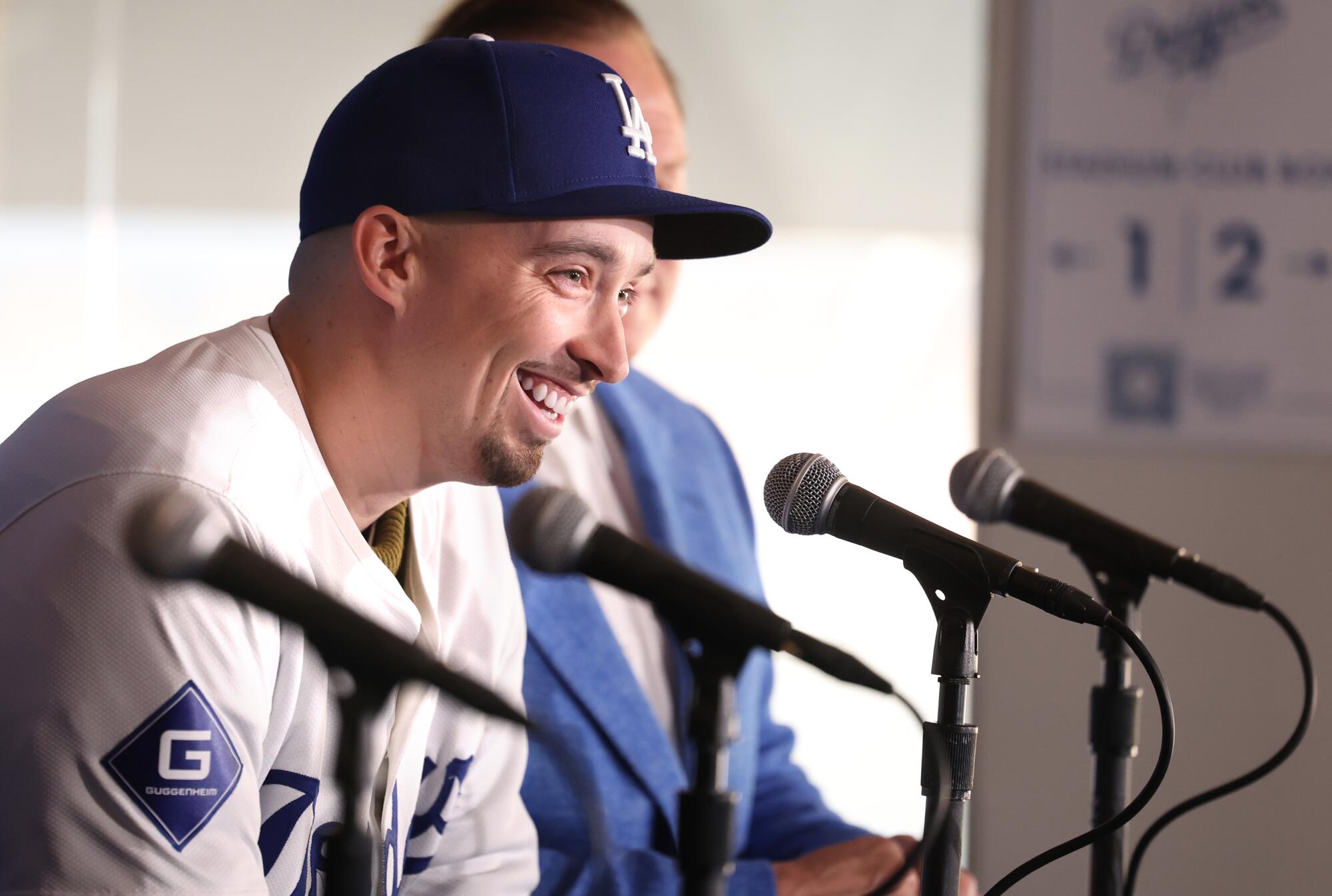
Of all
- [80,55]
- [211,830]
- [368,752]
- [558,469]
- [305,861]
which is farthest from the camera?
[80,55]

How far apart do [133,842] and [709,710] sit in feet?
1.52

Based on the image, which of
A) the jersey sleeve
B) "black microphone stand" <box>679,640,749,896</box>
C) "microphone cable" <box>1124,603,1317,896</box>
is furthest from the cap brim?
"microphone cable" <box>1124,603,1317,896</box>

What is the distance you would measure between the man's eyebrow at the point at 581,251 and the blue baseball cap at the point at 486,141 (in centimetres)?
3

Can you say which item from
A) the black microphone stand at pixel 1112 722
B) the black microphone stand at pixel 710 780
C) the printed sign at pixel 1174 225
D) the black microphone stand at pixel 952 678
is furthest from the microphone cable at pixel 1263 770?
the printed sign at pixel 1174 225

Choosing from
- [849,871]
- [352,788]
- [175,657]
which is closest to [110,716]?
[175,657]

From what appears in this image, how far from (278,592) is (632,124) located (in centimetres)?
79

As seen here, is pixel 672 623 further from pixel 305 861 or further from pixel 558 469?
pixel 558 469

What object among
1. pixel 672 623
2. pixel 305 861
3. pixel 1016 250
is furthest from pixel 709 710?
pixel 1016 250

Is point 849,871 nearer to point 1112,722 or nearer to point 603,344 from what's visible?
point 1112,722

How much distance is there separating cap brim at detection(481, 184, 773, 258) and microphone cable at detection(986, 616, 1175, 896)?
616 mm

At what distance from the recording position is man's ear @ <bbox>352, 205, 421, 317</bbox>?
1276 mm

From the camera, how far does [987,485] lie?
4.34 feet

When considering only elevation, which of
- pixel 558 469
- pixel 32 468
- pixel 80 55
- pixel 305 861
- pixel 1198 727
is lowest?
pixel 1198 727

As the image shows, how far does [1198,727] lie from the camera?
2.68m
